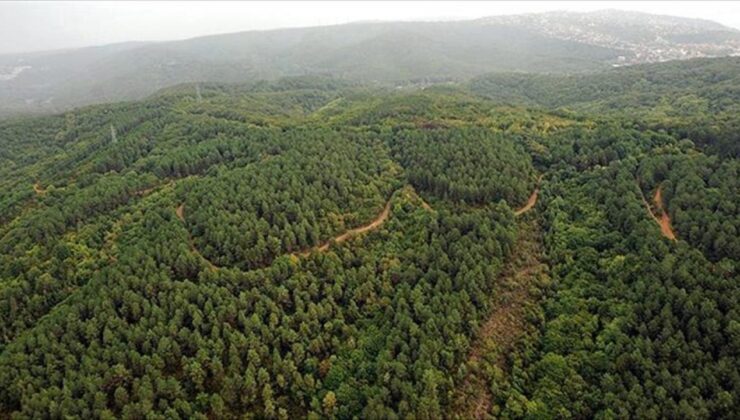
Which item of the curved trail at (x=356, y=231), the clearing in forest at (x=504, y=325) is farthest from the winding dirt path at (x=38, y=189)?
the clearing in forest at (x=504, y=325)

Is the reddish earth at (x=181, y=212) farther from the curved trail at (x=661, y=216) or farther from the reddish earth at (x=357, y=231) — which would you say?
the curved trail at (x=661, y=216)

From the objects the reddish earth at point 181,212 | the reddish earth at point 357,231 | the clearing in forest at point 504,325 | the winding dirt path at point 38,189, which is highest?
the winding dirt path at point 38,189

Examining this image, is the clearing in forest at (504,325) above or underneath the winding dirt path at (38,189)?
underneath

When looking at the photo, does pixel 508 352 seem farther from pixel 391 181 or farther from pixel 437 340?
pixel 391 181

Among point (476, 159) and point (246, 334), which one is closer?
point (246, 334)

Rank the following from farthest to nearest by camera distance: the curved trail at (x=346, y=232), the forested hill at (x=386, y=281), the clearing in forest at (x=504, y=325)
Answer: the curved trail at (x=346, y=232) → the clearing in forest at (x=504, y=325) → the forested hill at (x=386, y=281)

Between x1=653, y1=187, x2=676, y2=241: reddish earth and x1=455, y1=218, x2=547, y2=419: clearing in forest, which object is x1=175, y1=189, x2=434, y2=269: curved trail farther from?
x1=653, y1=187, x2=676, y2=241: reddish earth

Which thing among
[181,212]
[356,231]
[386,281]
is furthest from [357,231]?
[181,212]

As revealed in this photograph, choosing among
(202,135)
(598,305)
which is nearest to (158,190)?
(202,135)
